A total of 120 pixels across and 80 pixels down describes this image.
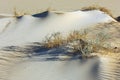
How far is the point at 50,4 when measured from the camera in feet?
42.1

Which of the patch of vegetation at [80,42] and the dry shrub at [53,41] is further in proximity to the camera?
the dry shrub at [53,41]

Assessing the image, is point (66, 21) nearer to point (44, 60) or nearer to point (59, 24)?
point (59, 24)

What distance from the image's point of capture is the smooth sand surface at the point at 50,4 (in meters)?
12.4

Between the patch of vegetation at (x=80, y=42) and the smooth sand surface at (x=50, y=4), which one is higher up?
the smooth sand surface at (x=50, y=4)

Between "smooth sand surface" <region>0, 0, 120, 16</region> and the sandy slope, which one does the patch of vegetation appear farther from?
"smooth sand surface" <region>0, 0, 120, 16</region>

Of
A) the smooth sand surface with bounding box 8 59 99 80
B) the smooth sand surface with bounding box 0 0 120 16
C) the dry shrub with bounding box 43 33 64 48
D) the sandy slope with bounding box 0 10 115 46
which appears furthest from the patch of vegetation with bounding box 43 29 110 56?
the smooth sand surface with bounding box 0 0 120 16

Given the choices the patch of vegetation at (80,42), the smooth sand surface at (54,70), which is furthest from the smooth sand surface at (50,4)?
the smooth sand surface at (54,70)

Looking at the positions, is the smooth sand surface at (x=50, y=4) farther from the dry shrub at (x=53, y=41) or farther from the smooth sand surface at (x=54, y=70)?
the smooth sand surface at (x=54, y=70)

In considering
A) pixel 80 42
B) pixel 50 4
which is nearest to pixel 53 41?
pixel 80 42

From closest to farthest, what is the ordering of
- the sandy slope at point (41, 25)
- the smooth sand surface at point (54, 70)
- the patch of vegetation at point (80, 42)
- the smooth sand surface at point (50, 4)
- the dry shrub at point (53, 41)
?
the smooth sand surface at point (54, 70), the patch of vegetation at point (80, 42), the dry shrub at point (53, 41), the sandy slope at point (41, 25), the smooth sand surface at point (50, 4)

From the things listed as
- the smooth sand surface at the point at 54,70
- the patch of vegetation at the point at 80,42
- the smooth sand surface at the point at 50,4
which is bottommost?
the smooth sand surface at the point at 54,70

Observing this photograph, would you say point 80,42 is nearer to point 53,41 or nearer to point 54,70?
point 53,41

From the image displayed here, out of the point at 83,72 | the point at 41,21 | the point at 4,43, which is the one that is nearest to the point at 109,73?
the point at 83,72

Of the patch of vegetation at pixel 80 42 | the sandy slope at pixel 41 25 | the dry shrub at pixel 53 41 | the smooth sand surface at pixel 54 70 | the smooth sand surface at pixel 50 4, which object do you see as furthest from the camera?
the smooth sand surface at pixel 50 4
